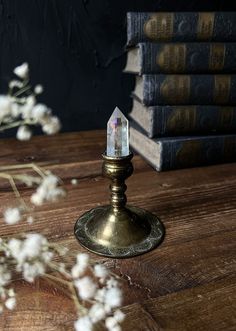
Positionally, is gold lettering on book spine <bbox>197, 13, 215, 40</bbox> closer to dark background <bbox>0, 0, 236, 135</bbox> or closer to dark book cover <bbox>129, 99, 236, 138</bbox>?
dark book cover <bbox>129, 99, 236, 138</bbox>

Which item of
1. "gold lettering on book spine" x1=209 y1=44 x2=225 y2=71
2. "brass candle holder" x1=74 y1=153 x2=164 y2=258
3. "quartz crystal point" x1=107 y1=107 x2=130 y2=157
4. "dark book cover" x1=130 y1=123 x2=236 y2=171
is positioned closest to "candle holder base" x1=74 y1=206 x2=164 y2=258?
"brass candle holder" x1=74 y1=153 x2=164 y2=258

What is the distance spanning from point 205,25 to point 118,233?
1.88ft

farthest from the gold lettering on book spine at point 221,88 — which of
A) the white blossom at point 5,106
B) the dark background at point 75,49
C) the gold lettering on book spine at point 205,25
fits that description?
the white blossom at point 5,106

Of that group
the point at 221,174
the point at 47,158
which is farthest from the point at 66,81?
the point at 221,174

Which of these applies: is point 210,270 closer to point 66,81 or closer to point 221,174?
point 221,174

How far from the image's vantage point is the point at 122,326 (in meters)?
0.44

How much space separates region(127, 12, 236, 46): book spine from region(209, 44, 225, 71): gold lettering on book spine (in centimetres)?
3

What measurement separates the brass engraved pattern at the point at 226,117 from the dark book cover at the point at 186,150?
1.3 inches

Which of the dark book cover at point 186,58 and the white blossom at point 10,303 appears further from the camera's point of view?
the dark book cover at point 186,58

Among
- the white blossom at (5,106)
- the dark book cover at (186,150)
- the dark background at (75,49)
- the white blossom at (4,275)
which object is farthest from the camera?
the dark background at (75,49)

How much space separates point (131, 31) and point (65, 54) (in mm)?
272

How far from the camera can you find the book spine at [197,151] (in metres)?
0.86

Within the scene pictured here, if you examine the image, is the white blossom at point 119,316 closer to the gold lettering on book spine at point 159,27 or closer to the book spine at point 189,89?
the book spine at point 189,89

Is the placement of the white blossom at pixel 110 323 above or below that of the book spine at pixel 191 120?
below
